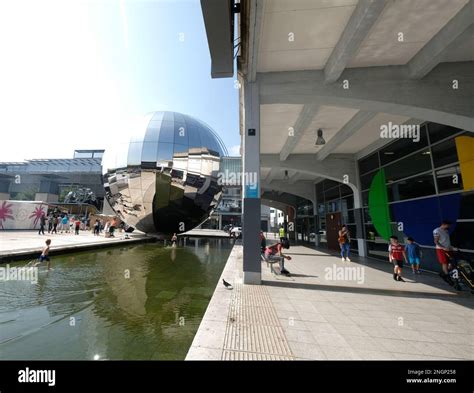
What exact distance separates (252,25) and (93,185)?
67.9 metres

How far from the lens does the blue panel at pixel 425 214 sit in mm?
7473

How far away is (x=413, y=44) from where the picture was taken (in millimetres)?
5855

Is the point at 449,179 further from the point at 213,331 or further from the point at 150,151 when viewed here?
the point at 150,151

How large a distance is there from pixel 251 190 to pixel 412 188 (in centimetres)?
730

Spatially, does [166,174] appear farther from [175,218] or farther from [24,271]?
[24,271]

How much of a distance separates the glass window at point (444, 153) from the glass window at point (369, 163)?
11.3 feet

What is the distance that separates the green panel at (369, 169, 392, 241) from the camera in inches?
431

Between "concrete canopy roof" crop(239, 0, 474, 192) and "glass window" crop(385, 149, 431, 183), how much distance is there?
2.68 metres

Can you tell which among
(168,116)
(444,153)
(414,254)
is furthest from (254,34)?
(168,116)

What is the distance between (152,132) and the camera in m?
13.0

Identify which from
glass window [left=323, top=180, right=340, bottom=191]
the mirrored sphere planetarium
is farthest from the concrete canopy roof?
glass window [left=323, top=180, right=340, bottom=191]

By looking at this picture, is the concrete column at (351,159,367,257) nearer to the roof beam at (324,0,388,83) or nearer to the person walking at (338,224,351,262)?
the person walking at (338,224,351,262)
